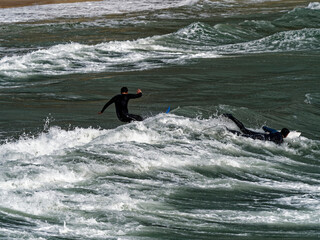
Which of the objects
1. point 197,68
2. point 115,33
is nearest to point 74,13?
point 115,33

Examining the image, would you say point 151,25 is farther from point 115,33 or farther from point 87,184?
point 87,184

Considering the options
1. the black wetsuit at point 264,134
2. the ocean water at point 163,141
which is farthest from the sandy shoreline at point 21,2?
the black wetsuit at point 264,134

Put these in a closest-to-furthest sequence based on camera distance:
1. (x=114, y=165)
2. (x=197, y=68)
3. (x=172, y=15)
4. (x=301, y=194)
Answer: (x=301, y=194)
(x=114, y=165)
(x=197, y=68)
(x=172, y=15)

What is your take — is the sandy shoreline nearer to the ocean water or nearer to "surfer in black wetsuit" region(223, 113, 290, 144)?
the ocean water

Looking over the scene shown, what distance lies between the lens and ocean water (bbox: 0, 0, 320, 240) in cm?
1116

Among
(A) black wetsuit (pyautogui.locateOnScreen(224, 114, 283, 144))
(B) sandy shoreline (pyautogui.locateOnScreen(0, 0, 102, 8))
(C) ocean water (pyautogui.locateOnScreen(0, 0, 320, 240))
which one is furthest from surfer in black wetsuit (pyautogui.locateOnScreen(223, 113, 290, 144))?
(B) sandy shoreline (pyautogui.locateOnScreen(0, 0, 102, 8))

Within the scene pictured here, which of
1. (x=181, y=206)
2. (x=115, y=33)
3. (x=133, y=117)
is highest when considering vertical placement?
(x=115, y=33)

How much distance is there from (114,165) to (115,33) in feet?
105

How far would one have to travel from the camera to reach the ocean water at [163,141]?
1116 cm

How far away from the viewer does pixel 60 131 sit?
17953 millimetres

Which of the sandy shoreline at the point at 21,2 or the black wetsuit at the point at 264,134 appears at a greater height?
the sandy shoreline at the point at 21,2

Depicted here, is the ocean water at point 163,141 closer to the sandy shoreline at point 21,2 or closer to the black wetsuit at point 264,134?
the black wetsuit at point 264,134

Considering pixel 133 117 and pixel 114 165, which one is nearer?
pixel 114 165

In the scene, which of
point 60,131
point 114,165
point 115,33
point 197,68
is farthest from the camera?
point 115,33
